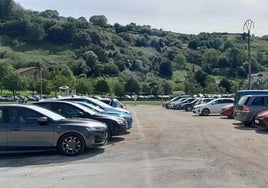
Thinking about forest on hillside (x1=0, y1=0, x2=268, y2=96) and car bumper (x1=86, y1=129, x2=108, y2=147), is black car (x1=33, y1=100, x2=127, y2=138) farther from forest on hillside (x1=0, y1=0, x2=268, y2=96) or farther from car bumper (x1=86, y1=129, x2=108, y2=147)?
forest on hillside (x1=0, y1=0, x2=268, y2=96)

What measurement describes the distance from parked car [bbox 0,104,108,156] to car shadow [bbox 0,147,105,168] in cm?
24

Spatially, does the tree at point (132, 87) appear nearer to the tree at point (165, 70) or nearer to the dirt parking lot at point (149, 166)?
the tree at point (165, 70)

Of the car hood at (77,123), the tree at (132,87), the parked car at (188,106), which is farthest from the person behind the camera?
the tree at (132,87)

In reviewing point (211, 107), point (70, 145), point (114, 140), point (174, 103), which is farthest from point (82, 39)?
point (70, 145)

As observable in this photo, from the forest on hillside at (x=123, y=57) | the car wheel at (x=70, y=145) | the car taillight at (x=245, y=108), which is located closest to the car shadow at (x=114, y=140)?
the car wheel at (x=70, y=145)

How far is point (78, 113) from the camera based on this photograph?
15.2m

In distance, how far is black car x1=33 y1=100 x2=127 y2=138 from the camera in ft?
49.3

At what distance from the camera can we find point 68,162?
11.3m

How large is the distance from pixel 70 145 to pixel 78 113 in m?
2.98

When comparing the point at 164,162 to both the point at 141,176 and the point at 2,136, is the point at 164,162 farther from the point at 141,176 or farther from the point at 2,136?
the point at 2,136

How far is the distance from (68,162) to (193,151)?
3.49 m

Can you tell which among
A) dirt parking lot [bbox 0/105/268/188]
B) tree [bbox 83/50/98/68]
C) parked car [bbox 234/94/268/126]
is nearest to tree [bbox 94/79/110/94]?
tree [bbox 83/50/98/68]

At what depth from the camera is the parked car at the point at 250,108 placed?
863 inches

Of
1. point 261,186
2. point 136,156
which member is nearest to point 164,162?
point 136,156
